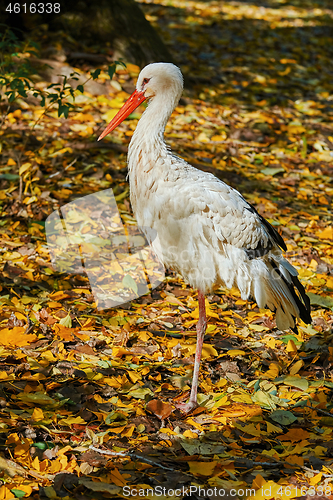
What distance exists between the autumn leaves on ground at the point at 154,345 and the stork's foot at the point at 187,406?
44 mm

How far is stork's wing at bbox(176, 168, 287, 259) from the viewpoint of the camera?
3.43 metres

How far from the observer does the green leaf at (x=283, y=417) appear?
3320 millimetres

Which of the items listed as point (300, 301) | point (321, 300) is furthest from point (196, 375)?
point (321, 300)

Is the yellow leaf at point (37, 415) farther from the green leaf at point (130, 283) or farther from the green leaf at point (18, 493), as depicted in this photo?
the green leaf at point (130, 283)

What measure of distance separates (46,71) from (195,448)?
18.4 feet

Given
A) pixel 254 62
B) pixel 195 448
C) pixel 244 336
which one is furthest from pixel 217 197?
pixel 254 62

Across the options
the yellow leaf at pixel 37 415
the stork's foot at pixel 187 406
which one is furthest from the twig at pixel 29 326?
the stork's foot at pixel 187 406

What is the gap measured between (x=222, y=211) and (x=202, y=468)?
155cm

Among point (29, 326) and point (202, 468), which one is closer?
point (202, 468)

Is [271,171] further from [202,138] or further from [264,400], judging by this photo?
[264,400]

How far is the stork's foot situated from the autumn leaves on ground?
44mm

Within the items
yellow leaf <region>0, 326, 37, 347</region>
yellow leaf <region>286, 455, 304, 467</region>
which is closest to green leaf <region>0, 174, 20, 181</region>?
yellow leaf <region>0, 326, 37, 347</region>

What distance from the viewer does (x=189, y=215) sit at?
11.3 feet

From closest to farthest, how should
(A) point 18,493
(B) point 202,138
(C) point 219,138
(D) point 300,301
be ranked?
(A) point 18,493 → (D) point 300,301 → (B) point 202,138 → (C) point 219,138
